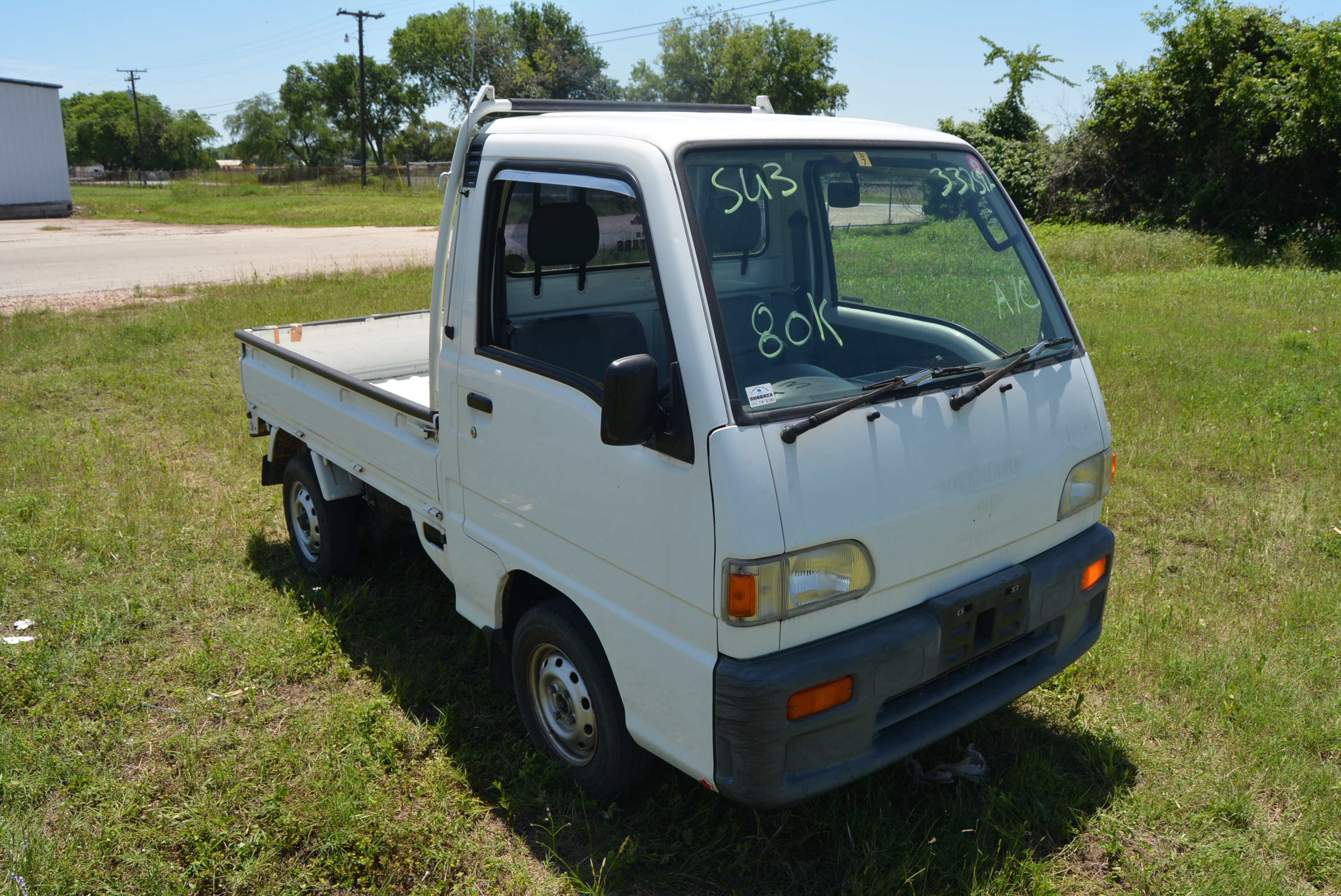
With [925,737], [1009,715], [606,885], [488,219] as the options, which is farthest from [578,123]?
[1009,715]

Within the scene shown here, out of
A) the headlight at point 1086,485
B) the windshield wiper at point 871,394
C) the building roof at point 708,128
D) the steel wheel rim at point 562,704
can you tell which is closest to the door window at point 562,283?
the building roof at point 708,128

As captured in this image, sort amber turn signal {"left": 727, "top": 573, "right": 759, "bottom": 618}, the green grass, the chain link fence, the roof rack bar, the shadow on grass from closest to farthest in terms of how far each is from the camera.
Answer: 1. amber turn signal {"left": 727, "top": 573, "right": 759, "bottom": 618}
2. the shadow on grass
3. the roof rack bar
4. the green grass
5. the chain link fence

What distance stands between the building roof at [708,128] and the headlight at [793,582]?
120cm

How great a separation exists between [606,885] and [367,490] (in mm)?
2459

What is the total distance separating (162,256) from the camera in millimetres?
21141

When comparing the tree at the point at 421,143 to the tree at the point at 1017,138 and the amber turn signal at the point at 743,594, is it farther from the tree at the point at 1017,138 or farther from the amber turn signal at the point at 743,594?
the amber turn signal at the point at 743,594

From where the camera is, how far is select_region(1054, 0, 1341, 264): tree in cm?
1638

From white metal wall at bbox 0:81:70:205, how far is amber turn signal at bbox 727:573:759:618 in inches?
1638

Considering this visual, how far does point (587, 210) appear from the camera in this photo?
3.09 m

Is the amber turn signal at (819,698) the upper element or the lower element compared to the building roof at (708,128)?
lower

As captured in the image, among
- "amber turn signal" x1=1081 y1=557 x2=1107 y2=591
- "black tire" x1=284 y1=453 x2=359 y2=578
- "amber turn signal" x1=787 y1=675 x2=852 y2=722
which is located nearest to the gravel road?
"black tire" x1=284 y1=453 x2=359 y2=578

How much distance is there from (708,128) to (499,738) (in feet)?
7.96

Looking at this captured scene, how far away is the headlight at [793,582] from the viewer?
92.4 inches

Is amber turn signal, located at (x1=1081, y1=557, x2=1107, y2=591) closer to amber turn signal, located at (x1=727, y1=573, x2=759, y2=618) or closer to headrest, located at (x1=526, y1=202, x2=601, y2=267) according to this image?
amber turn signal, located at (x1=727, y1=573, x2=759, y2=618)
